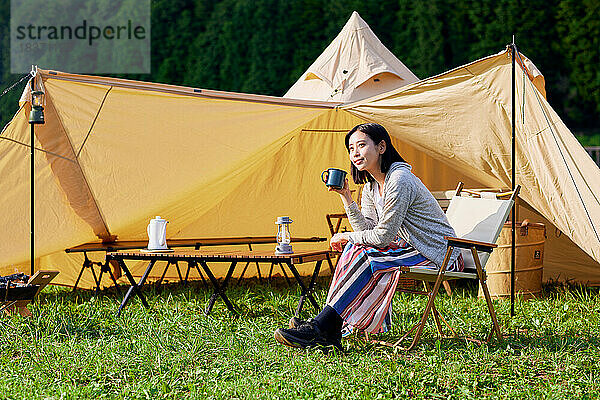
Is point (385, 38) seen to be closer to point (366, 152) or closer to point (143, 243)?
point (143, 243)

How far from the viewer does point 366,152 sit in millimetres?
3545

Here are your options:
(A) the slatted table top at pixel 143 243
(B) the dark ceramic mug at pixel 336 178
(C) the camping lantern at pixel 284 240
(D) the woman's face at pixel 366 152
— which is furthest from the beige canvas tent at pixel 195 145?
(B) the dark ceramic mug at pixel 336 178

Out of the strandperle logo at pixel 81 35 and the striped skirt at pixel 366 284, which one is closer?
the striped skirt at pixel 366 284

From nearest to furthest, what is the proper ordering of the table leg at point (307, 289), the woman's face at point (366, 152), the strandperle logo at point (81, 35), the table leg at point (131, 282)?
the woman's face at point (366, 152) → the table leg at point (307, 289) → the table leg at point (131, 282) → the strandperle logo at point (81, 35)

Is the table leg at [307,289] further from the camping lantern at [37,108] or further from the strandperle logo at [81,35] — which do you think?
the strandperle logo at [81,35]

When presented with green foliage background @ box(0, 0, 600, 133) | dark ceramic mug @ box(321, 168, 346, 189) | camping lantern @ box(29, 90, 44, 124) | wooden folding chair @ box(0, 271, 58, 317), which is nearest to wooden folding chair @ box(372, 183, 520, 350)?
dark ceramic mug @ box(321, 168, 346, 189)

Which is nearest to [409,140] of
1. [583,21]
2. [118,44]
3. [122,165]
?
[122,165]

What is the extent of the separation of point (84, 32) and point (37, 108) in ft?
28.4

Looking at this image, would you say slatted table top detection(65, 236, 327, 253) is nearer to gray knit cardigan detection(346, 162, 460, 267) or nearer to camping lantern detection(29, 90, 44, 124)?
camping lantern detection(29, 90, 44, 124)

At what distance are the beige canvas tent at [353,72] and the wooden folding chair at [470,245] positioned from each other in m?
2.26

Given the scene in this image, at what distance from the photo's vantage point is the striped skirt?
3.39 m

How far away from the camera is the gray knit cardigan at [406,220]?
3.39 metres

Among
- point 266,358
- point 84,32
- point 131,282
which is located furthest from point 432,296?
point 84,32

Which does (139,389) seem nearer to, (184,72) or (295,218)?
(295,218)
